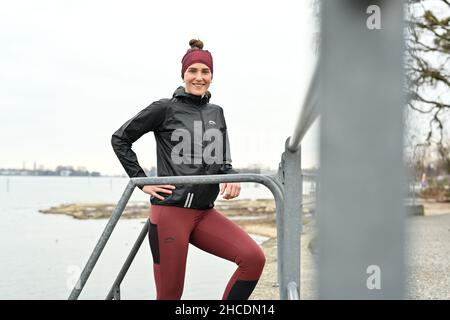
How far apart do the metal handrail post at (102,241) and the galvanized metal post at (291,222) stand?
1.89 ft

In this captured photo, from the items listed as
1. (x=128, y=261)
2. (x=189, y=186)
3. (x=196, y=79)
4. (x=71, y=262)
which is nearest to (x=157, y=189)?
(x=189, y=186)

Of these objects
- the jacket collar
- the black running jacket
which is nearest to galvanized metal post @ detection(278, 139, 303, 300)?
the black running jacket

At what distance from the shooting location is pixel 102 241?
187cm

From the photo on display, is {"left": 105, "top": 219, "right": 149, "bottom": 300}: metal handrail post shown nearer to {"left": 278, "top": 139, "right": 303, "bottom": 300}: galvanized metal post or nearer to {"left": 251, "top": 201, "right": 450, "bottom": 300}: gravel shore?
{"left": 251, "top": 201, "right": 450, "bottom": 300}: gravel shore

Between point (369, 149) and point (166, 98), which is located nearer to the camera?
point (369, 149)

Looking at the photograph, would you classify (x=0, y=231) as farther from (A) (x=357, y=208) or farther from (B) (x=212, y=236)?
(A) (x=357, y=208)

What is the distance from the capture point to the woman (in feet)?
6.59

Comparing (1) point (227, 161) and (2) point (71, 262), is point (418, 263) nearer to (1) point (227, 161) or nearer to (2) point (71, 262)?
(1) point (227, 161)

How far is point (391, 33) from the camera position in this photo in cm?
45

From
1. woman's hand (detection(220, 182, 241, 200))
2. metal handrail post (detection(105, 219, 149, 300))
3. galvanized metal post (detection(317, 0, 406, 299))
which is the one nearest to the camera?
galvanized metal post (detection(317, 0, 406, 299))

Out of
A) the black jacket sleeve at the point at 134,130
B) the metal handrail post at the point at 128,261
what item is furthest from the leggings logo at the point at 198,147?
the metal handrail post at the point at 128,261

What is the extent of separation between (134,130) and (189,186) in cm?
33
